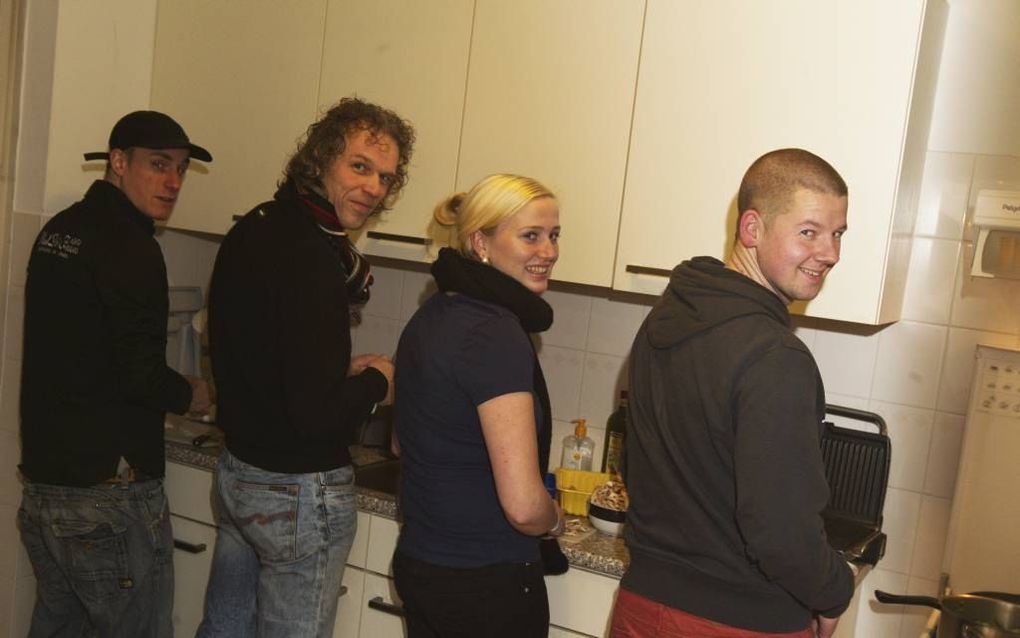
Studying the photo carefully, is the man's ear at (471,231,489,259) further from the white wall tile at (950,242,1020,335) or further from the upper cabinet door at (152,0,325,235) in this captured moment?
the white wall tile at (950,242,1020,335)

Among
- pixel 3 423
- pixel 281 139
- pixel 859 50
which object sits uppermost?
pixel 859 50

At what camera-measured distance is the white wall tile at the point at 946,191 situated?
2004mm

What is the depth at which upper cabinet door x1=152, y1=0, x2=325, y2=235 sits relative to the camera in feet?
7.64

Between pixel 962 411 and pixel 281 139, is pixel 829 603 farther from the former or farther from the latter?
pixel 281 139

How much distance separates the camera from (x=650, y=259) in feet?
6.33

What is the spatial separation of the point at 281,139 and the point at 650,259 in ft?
3.26

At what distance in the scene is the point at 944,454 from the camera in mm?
2023

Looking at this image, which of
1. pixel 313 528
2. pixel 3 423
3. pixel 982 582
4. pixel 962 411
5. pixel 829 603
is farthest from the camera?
pixel 3 423

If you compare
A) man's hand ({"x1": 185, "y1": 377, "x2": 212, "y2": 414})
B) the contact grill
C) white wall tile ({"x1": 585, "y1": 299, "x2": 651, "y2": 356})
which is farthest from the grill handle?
man's hand ({"x1": 185, "y1": 377, "x2": 212, "y2": 414})

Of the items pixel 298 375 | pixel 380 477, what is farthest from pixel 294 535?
pixel 380 477

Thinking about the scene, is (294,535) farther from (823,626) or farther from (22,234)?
(22,234)

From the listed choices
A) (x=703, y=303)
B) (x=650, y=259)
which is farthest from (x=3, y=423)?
(x=703, y=303)

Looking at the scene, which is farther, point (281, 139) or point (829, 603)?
point (281, 139)

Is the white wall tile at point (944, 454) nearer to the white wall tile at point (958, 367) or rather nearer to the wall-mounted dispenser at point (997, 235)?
the white wall tile at point (958, 367)
